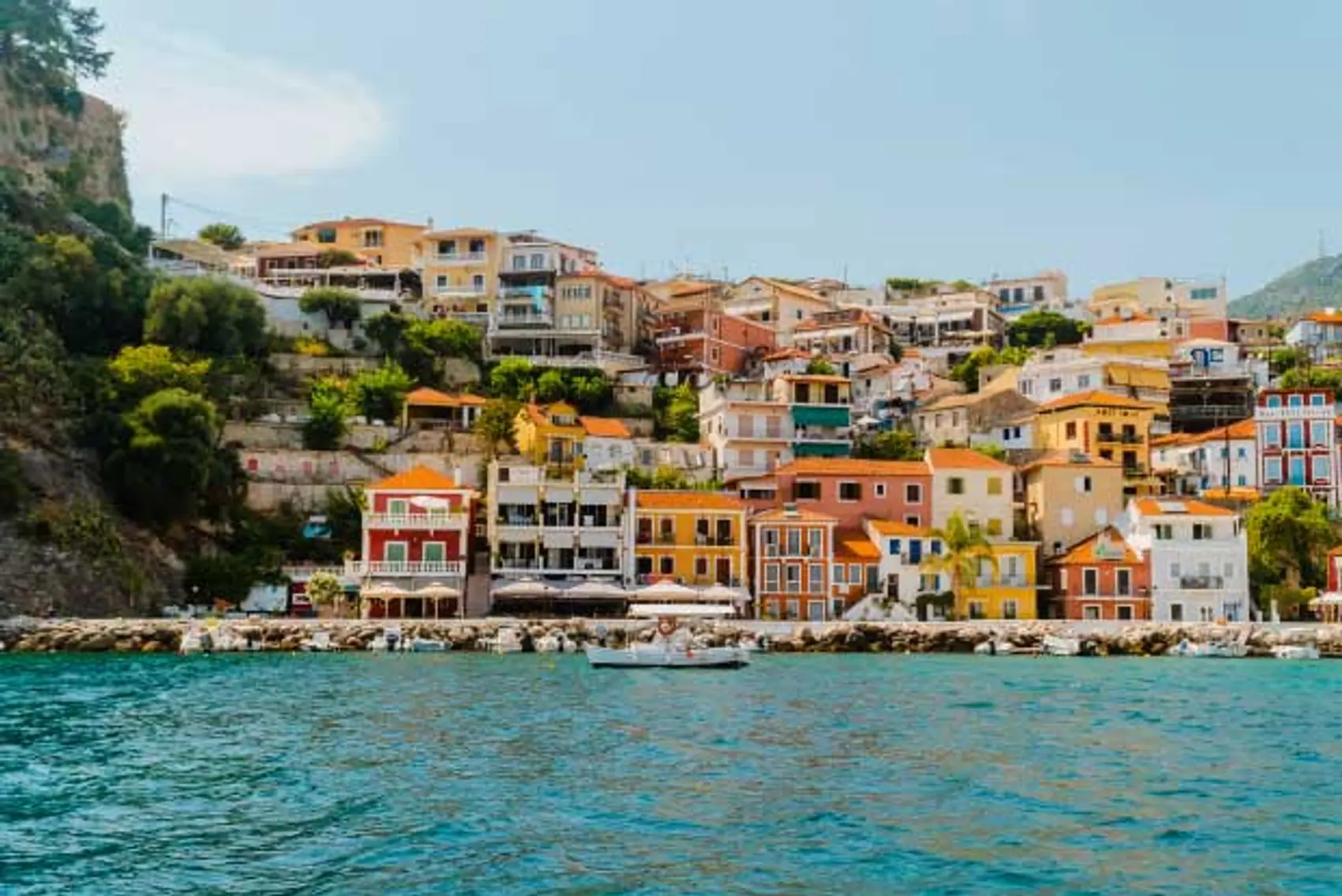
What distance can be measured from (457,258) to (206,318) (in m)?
21.7

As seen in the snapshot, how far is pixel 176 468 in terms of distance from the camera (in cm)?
5647

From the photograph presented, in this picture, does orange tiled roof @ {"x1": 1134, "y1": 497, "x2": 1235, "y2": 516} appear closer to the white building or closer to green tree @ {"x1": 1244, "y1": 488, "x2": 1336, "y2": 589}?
the white building

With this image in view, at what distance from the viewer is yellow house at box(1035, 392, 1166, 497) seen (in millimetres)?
70625

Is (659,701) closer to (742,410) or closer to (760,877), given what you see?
(760,877)

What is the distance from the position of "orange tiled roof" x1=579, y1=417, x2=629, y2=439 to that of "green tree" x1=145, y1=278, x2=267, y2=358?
18204mm

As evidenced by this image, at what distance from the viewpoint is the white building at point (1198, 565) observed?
58.1 m

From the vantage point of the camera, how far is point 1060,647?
5081 cm

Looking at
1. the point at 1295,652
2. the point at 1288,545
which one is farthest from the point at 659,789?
the point at 1288,545

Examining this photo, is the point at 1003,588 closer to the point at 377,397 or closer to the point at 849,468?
the point at 849,468

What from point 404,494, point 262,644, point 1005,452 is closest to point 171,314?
point 404,494

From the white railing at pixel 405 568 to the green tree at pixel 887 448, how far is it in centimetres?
2472

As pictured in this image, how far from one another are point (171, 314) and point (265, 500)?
1255 centimetres

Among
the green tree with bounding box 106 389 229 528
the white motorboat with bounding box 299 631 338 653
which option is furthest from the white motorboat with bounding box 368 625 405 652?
the green tree with bounding box 106 389 229 528

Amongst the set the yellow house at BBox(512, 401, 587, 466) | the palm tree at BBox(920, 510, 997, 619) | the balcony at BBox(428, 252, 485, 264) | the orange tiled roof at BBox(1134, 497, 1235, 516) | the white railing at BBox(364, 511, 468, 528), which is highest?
the balcony at BBox(428, 252, 485, 264)
